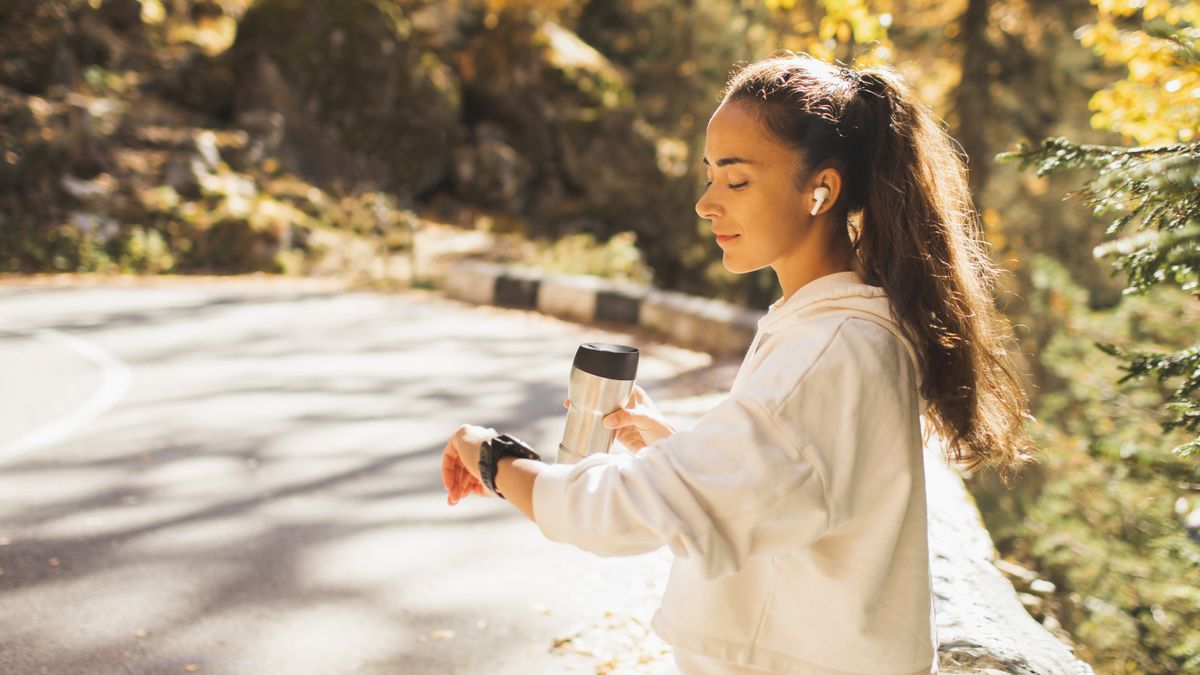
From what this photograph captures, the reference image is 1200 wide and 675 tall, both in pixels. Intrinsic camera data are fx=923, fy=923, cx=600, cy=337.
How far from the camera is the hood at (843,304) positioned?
167 centimetres

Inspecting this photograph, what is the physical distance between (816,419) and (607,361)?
0.54m

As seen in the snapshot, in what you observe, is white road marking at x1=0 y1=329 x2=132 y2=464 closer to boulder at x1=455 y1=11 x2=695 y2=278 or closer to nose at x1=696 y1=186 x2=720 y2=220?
nose at x1=696 y1=186 x2=720 y2=220

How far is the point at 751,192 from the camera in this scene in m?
1.78

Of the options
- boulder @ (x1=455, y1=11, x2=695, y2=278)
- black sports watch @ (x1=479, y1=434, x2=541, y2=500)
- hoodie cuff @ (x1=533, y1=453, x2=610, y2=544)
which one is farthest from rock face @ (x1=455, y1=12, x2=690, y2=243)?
hoodie cuff @ (x1=533, y1=453, x2=610, y2=544)

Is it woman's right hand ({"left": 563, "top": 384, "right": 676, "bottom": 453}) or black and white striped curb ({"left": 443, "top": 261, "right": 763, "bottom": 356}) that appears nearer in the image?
woman's right hand ({"left": 563, "top": 384, "right": 676, "bottom": 453})

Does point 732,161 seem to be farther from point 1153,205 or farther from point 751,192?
point 1153,205

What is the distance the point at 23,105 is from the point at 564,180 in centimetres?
1135

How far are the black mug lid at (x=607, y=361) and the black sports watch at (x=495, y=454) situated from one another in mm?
255

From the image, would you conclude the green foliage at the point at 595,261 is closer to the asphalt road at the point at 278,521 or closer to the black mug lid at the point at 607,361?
the asphalt road at the point at 278,521

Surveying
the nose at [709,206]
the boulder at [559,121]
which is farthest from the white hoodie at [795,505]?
the boulder at [559,121]

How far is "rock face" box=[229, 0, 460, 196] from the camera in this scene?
20.2 metres

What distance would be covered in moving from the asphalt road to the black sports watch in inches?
73.0

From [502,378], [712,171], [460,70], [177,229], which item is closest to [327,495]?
[502,378]

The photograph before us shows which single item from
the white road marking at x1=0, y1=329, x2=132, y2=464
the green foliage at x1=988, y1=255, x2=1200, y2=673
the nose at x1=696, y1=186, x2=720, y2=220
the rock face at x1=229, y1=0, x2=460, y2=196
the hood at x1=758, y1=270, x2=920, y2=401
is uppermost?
the rock face at x1=229, y1=0, x2=460, y2=196
